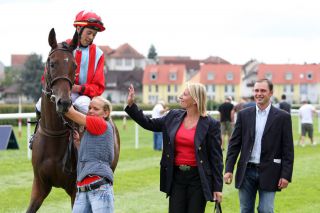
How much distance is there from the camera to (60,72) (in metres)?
5.87

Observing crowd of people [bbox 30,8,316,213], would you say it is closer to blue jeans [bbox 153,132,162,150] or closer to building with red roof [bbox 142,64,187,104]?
blue jeans [bbox 153,132,162,150]

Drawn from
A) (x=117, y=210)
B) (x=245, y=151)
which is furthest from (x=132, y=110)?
(x=117, y=210)

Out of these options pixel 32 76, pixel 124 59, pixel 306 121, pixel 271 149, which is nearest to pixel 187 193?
pixel 271 149

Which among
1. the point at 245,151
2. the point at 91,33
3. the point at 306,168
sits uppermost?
the point at 91,33

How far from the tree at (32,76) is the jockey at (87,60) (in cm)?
7878

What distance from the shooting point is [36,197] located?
21.7ft

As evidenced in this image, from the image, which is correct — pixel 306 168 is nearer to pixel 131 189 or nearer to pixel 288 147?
pixel 131 189

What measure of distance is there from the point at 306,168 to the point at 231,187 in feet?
12.8

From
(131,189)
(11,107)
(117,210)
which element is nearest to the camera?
(117,210)

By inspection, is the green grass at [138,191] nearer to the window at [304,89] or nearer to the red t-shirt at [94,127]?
the red t-shirt at [94,127]

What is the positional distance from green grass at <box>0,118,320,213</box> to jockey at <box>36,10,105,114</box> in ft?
10.1

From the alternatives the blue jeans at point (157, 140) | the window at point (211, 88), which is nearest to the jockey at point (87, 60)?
the blue jeans at point (157, 140)

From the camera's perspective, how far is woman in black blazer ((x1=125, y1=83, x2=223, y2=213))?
19.2ft

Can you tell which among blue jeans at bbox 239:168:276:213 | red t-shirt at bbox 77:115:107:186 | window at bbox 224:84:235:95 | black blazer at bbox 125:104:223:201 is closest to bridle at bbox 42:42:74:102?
red t-shirt at bbox 77:115:107:186
